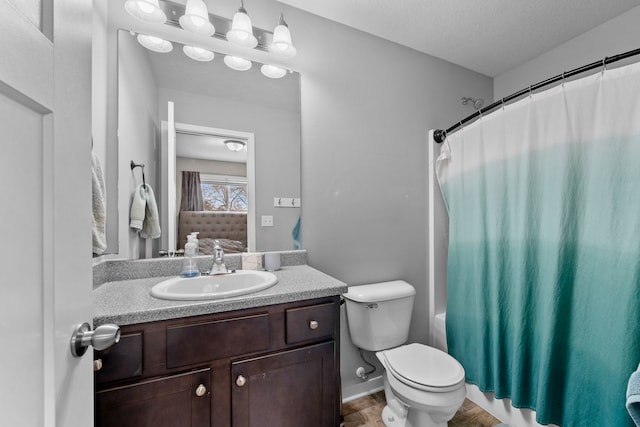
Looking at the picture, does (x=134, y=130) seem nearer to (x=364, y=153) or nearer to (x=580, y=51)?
(x=364, y=153)

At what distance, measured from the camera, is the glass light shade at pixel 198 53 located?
137 centimetres

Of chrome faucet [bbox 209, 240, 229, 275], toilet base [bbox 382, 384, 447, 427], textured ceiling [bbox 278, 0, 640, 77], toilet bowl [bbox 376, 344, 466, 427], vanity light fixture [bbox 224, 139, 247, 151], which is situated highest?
textured ceiling [bbox 278, 0, 640, 77]

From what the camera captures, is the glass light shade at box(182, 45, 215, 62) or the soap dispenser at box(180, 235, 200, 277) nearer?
the soap dispenser at box(180, 235, 200, 277)

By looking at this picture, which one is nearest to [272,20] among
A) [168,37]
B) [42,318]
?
[168,37]

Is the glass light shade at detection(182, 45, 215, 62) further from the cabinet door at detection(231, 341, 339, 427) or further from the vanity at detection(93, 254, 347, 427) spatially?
the cabinet door at detection(231, 341, 339, 427)

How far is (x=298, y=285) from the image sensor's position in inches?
45.8

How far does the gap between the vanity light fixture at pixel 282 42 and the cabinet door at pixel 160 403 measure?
1.59 meters

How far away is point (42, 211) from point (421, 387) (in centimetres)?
145

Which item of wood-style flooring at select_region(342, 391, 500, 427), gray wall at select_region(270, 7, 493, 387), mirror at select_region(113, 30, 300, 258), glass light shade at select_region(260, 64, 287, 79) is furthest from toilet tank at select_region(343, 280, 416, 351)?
glass light shade at select_region(260, 64, 287, 79)

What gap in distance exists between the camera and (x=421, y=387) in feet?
3.95

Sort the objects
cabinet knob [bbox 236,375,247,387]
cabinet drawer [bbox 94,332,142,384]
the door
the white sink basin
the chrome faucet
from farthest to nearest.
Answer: the chrome faucet, the white sink basin, cabinet knob [bbox 236,375,247,387], cabinet drawer [bbox 94,332,142,384], the door

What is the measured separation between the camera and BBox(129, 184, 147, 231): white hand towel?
4.17ft

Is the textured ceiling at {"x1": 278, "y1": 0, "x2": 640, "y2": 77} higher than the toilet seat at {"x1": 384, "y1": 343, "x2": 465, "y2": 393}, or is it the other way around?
the textured ceiling at {"x1": 278, "y1": 0, "x2": 640, "y2": 77}

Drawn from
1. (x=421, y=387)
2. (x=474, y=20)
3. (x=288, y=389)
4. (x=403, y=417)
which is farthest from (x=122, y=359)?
(x=474, y=20)
